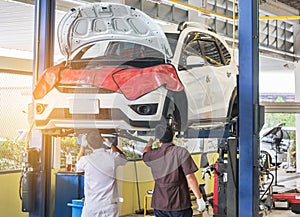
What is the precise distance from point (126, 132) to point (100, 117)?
0.62 metres

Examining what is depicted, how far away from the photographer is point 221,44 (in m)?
5.71

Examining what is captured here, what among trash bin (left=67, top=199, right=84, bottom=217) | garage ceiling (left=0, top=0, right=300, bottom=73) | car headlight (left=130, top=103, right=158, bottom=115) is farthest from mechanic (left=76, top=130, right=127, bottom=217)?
garage ceiling (left=0, top=0, right=300, bottom=73)

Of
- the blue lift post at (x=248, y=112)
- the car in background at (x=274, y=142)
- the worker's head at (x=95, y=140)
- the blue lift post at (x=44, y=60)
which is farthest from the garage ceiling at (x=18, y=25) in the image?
the car in background at (x=274, y=142)

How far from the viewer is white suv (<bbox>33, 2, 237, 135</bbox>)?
365 cm

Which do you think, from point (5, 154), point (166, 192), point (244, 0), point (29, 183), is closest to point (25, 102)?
point (5, 154)

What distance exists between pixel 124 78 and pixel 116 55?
0.89 meters

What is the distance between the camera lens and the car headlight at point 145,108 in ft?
11.9

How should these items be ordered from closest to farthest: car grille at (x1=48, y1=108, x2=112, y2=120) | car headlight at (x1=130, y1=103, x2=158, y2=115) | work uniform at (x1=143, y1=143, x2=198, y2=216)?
1. car headlight at (x1=130, y1=103, x2=158, y2=115)
2. car grille at (x1=48, y1=108, x2=112, y2=120)
3. work uniform at (x1=143, y1=143, x2=198, y2=216)

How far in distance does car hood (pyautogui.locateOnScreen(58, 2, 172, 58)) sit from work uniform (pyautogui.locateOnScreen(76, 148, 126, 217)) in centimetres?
106

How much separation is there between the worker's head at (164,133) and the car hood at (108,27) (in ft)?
A: 2.24

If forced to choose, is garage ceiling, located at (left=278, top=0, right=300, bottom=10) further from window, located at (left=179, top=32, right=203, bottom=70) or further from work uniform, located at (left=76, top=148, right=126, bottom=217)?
work uniform, located at (left=76, top=148, right=126, bottom=217)

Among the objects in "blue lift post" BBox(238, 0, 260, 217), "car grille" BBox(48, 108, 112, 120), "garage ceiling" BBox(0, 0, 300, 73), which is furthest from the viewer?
"garage ceiling" BBox(0, 0, 300, 73)

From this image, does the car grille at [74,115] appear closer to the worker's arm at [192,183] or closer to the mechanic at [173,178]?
the mechanic at [173,178]

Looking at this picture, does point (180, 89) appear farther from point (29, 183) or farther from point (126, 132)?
point (29, 183)
